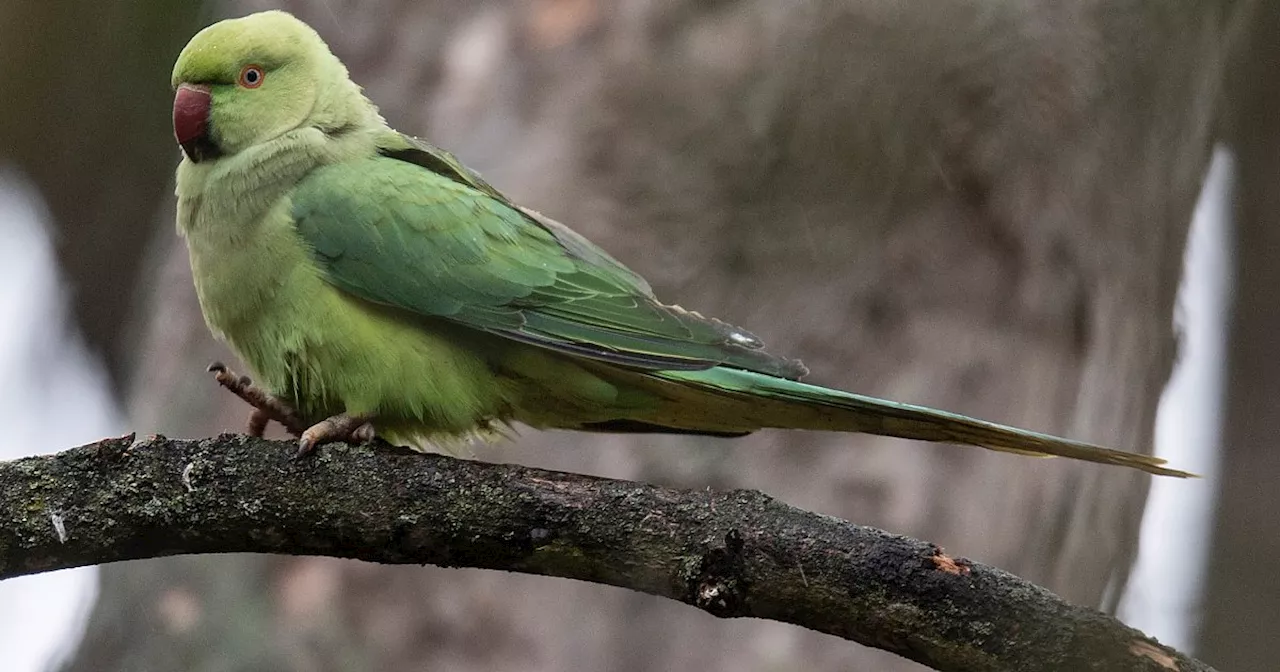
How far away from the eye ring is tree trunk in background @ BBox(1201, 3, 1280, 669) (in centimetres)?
→ 312

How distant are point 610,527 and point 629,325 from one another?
97 cm

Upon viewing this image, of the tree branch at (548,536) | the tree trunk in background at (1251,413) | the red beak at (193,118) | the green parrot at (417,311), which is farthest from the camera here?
the tree trunk in background at (1251,413)

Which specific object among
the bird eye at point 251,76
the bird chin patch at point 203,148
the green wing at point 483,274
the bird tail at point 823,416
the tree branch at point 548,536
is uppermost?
the bird eye at point 251,76

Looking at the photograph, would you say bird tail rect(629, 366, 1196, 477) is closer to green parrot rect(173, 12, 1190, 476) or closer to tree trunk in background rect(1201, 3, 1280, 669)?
green parrot rect(173, 12, 1190, 476)

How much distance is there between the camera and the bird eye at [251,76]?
4023mm

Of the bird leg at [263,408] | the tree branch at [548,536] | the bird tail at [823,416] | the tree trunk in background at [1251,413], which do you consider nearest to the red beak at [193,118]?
the bird leg at [263,408]

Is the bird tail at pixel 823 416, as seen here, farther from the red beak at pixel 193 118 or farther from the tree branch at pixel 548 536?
the red beak at pixel 193 118

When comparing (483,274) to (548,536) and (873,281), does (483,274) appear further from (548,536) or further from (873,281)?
(873,281)

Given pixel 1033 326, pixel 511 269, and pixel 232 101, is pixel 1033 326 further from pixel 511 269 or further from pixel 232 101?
pixel 232 101

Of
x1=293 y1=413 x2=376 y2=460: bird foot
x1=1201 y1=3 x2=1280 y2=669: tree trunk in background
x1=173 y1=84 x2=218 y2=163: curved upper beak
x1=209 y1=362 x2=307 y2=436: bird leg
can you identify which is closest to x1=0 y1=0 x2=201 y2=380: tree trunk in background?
x1=173 y1=84 x2=218 y2=163: curved upper beak

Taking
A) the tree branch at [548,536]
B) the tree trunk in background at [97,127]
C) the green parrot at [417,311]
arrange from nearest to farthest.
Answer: the tree branch at [548,536] < the green parrot at [417,311] < the tree trunk in background at [97,127]

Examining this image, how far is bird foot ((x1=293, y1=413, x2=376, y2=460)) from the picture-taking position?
300 centimetres

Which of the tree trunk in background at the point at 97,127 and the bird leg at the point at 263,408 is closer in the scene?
the bird leg at the point at 263,408

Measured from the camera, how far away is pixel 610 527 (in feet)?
8.98
